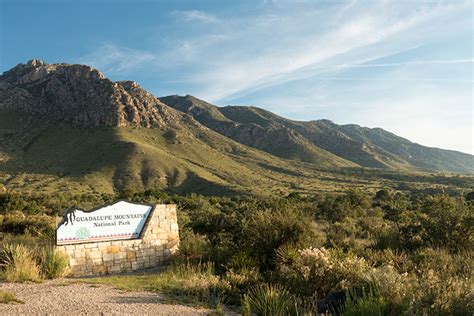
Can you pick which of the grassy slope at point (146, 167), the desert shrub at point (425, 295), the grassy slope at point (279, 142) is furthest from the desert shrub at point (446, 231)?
the grassy slope at point (279, 142)

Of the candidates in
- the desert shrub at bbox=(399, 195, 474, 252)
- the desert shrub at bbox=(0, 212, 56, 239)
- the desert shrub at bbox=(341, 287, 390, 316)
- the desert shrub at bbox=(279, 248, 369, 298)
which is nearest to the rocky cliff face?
the desert shrub at bbox=(0, 212, 56, 239)

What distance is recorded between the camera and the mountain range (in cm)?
7706

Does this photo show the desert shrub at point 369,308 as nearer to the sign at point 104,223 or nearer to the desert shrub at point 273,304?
the desert shrub at point 273,304

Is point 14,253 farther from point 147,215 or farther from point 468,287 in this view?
point 468,287

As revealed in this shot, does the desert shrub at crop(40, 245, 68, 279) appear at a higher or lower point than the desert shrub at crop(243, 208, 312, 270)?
lower

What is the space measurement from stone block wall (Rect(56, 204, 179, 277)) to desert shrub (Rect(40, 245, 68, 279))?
67cm

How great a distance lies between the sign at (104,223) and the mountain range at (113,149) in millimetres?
53747

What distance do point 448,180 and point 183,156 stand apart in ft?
211

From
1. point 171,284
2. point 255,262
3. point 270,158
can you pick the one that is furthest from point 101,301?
point 270,158

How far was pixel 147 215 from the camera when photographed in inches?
568

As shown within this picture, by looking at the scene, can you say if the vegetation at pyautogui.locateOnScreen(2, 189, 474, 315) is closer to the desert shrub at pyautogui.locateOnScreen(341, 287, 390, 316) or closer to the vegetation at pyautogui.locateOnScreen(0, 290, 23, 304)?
the desert shrub at pyautogui.locateOnScreen(341, 287, 390, 316)

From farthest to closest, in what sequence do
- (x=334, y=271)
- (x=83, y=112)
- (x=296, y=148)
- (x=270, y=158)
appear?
(x=296, y=148) < (x=270, y=158) < (x=83, y=112) < (x=334, y=271)

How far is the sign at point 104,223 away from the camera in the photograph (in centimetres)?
1270

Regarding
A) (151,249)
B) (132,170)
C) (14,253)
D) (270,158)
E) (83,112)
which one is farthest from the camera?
(270,158)
